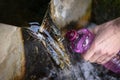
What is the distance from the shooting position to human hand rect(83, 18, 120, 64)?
11.2 ft

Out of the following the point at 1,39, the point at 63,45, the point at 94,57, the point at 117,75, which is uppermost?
the point at 1,39

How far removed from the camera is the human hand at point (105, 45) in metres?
3.41

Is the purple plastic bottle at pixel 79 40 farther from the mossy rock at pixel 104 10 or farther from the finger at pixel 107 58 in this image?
the mossy rock at pixel 104 10

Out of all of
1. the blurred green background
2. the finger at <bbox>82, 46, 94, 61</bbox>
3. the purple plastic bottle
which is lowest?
the finger at <bbox>82, 46, 94, 61</bbox>

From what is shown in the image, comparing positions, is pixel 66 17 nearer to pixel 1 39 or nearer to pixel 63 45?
pixel 63 45

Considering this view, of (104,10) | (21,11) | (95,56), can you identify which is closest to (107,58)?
(95,56)

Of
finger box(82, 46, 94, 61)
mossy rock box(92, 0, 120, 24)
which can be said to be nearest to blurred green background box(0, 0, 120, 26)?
finger box(82, 46, 94, 61)

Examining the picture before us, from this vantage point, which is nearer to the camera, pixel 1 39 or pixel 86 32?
pixel 1 39

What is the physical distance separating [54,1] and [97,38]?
28.4 inches

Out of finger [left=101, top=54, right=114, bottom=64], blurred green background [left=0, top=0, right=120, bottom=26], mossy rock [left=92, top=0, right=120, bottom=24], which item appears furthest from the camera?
mossy rock [left=92, top=0, right=120, bottom=24]

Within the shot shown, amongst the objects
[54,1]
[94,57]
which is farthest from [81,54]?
[54,1]

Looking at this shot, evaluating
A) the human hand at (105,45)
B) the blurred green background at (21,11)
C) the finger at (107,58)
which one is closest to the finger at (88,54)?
the human hand at (105,45)

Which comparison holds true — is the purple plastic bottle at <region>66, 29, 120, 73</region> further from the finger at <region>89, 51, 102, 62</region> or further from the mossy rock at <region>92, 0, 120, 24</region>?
the mossy rock at <region>92, 0, 120, 24</region>

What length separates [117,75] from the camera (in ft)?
11.0
